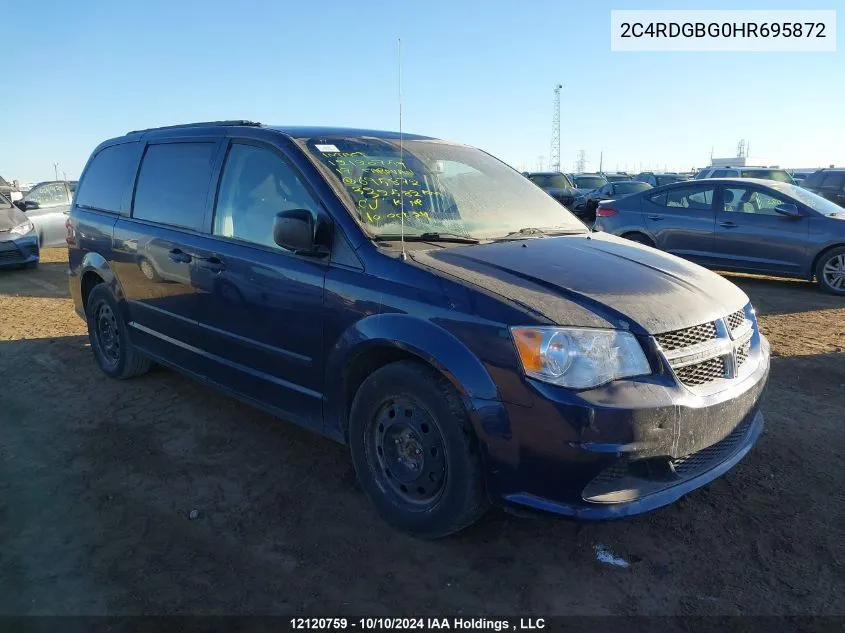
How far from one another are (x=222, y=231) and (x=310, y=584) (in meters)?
2.04

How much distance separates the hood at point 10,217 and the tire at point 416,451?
9977 millimetres

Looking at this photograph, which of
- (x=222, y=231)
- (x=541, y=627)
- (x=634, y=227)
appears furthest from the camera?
(x=634, y=227)

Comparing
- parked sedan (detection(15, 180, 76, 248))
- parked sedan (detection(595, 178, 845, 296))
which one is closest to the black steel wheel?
parked sedan (detection(595, 178, 845, 296))

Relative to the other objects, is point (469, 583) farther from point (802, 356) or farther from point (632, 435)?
point (802, 356)

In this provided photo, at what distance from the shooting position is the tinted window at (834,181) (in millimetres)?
13148

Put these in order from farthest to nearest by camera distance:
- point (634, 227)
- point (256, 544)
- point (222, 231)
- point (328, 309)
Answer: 1. point (634, 227)
2. point (222, 231)
3. point (328, 309)
4. point (256, 544)

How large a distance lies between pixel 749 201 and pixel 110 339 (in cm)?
819

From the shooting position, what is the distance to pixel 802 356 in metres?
5.50

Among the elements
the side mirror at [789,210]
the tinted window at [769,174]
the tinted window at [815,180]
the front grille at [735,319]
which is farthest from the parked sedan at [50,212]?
the tinted window at [769,174]

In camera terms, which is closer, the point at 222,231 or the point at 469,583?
the point at 469,583

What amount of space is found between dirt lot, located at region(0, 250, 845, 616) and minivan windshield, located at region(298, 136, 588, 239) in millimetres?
1446

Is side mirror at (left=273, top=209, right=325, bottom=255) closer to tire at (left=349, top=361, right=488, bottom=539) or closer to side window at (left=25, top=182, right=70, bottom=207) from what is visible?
tire at (left=349, top=361, right=488, bottom=539)

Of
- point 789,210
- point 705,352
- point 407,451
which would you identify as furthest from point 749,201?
point 407,451

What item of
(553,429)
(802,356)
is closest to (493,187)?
(553,429)
